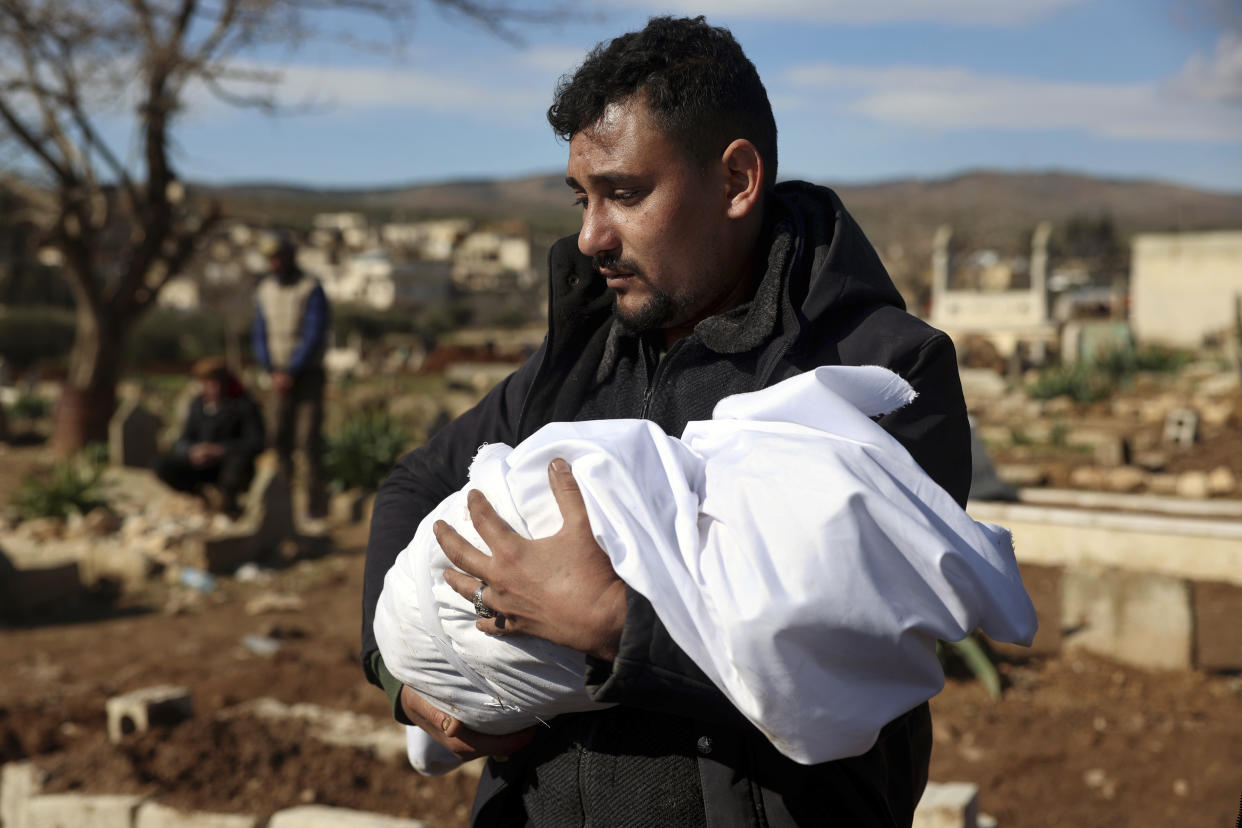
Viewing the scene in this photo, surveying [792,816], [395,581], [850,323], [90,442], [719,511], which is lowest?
[90,442]

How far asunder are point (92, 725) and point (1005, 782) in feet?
12.5

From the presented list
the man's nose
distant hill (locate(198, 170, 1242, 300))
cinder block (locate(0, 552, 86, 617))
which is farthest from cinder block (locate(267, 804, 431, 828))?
distant hill (locate(198, 170, 1242, 300))

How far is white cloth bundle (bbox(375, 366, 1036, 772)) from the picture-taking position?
4.37 ft

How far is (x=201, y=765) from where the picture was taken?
427 cm

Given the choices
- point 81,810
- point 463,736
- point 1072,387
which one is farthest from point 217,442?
point 1072,387

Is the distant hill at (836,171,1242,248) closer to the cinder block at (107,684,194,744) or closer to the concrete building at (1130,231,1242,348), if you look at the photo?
the concrete building at (1130,231,1242,348)

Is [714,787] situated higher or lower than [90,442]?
higher

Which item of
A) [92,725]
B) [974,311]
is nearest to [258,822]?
[92,725]

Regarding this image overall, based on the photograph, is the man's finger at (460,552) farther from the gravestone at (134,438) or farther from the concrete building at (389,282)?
the concrete building at (389,282)

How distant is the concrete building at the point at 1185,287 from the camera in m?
28.1

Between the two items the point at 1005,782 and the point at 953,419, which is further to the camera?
the point at 1005,782

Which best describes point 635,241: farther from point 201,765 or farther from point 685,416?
point 201,765

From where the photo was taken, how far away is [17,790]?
4223 millimetres

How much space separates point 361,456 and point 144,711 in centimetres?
585
